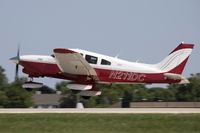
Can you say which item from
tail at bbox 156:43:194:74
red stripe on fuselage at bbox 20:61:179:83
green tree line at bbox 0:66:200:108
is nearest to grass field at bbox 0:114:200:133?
red stripe on fuselage at bbox 20:61:179:83

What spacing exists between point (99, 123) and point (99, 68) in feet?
47.2

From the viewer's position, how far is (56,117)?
79.0 feet

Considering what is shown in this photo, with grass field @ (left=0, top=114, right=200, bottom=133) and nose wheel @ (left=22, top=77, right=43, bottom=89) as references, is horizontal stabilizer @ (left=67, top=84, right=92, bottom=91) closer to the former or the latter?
nose wheel @ (left=22, top=77, right=43, bottom=89)

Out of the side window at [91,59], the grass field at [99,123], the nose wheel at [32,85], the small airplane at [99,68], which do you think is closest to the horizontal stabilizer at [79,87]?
the small airplane at [99,68]

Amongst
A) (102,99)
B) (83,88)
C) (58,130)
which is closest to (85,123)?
(58,130)

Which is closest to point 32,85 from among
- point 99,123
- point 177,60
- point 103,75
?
point 103,75

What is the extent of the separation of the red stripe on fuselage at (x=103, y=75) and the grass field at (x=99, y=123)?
11.8 m

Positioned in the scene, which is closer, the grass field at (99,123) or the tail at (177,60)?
the grass field at (99,123)

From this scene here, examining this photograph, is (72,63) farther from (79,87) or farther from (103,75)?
(103,75)

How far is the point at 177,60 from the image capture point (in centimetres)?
3741

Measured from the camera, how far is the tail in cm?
3712

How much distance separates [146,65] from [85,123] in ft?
49.9

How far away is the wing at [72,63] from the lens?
35.9 m

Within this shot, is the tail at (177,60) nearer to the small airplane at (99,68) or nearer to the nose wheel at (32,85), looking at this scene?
the small airplane at (99,68)
